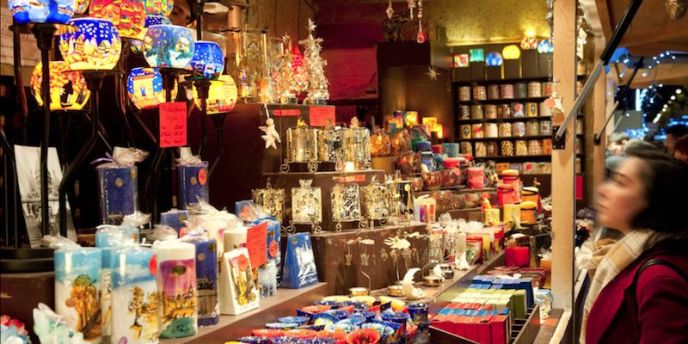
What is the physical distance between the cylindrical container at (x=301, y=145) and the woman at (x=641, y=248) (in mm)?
1883

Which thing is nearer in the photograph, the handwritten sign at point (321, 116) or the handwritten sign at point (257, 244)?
the handwritten sign at point (257, 244)

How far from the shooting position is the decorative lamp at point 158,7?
3.71 meters

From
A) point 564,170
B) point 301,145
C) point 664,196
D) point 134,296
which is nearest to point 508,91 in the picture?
point 564,170

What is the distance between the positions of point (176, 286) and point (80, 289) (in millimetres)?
345

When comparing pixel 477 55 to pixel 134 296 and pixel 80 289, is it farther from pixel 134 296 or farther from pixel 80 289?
pixel 80 289

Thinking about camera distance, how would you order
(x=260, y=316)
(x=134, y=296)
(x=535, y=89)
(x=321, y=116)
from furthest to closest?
(x=535, y=89), (x=321, y=116), (x=260, y=316), (x=134, y=296)

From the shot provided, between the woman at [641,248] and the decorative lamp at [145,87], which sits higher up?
the decorative lamp at [145,87]

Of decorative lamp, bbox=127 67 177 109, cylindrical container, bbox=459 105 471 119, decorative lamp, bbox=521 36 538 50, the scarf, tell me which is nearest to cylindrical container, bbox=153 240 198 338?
the scarf

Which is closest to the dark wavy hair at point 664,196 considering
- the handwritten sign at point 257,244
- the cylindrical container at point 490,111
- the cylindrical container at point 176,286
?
the cylindrical container at point 176,286

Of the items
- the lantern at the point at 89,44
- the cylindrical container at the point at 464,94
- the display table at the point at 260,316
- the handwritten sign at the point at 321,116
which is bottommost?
the display table at the point at 260,316

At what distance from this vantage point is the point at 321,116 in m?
4.16

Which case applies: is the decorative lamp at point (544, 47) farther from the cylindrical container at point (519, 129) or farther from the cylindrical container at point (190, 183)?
the cylindrical container at point (190, 183)

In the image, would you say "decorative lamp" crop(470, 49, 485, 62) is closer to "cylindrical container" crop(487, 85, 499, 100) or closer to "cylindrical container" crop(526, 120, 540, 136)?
"cylindrical container" crop(487, 85, 499, 100)

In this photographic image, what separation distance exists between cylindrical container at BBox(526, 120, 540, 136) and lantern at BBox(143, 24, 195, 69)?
10011mm
